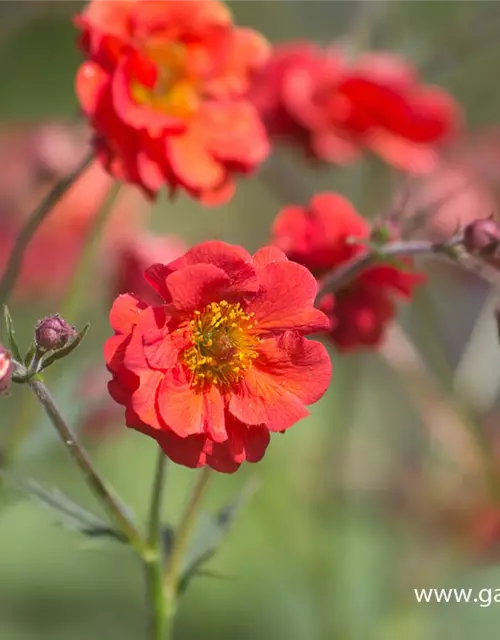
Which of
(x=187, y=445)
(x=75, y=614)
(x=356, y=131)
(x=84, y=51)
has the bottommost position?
(x=75, y=614)

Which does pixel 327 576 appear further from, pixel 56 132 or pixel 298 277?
pixel 298 277

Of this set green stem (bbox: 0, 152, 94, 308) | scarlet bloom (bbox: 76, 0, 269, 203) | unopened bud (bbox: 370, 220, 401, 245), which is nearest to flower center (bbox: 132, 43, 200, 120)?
scarlet bloom (bbox: 76, 0, 269, 203)

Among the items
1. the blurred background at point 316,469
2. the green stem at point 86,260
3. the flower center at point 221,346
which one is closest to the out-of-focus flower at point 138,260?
the blurred background at point 316,469

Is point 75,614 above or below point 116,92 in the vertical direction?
below

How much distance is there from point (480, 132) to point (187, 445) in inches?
44.7

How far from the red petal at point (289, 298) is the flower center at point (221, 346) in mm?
17

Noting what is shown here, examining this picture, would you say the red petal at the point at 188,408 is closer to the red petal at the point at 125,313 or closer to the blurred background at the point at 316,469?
the red petal at the point at 125,313

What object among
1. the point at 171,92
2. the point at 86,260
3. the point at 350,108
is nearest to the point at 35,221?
the point at 86,260

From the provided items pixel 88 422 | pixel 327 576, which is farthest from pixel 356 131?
pixel 327 576

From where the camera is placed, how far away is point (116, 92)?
2.38 ft

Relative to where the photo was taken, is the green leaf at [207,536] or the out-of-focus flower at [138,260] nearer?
the green leaf at [207,536]

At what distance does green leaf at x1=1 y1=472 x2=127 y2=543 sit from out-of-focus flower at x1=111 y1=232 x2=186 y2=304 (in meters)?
0.30

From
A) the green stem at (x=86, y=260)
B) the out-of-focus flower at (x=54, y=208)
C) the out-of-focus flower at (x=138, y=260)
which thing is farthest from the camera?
the out-of-focus flower at (x=54, y=208)

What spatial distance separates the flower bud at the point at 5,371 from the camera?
1.69 feet
